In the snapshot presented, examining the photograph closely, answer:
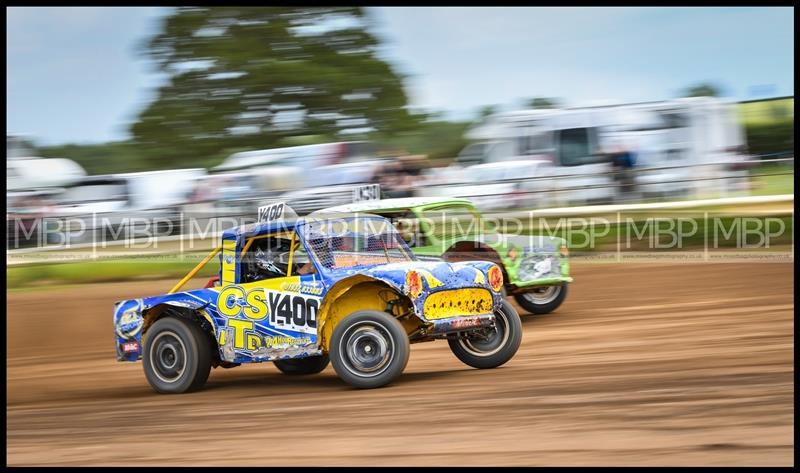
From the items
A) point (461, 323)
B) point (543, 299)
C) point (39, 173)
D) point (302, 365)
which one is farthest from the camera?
point (39, 173)

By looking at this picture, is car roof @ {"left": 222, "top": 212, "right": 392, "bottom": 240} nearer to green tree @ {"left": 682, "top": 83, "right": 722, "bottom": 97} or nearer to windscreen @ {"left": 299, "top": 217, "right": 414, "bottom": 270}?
windscreen @ {"left": 299, "top": 217, "right": 414, "bottom": 270}

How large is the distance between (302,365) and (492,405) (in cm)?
325

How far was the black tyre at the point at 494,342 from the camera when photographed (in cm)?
909

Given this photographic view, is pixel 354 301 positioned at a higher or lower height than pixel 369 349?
higher

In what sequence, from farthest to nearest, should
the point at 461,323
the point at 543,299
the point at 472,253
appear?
the point at 543,299, the point at 472,253, the point at 461,323

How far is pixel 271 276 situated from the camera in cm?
932

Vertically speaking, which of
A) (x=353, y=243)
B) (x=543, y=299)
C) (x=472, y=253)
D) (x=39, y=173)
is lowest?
(x=543, y=299)

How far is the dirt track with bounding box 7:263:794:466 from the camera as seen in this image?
20.0ft

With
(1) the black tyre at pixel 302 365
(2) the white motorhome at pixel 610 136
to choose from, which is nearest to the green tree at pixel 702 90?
(2) the white motorhome at pixel 610 136

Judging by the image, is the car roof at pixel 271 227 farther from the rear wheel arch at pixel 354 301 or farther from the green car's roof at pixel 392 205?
the green car's roof at pixel 392 205

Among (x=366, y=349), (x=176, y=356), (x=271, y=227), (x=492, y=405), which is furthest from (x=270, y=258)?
(x=492, y=405)

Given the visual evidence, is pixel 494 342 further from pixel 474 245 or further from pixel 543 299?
pixel 543 299

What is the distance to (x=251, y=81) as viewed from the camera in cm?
2147

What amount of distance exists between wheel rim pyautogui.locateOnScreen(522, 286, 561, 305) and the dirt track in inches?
9.9
